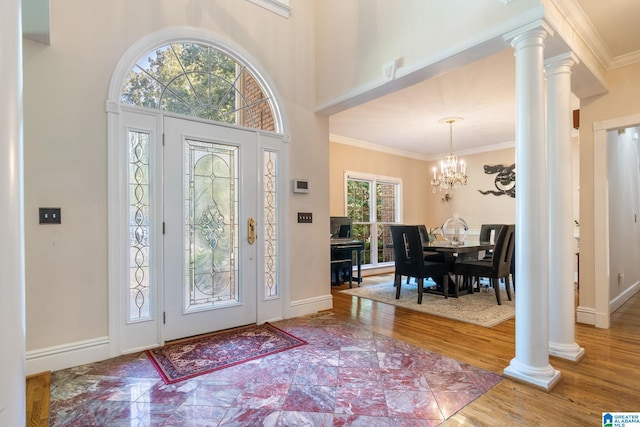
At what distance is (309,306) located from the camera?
149 inches

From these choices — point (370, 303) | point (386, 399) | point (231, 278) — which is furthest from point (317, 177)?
point (386, 399)

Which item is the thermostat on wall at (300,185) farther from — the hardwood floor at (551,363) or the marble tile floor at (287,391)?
the marble tile floor at (287,391)

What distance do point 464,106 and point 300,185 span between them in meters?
2.59

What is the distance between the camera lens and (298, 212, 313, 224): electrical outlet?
3.72m

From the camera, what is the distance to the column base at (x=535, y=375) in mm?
2082

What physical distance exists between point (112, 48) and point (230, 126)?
1.08 m

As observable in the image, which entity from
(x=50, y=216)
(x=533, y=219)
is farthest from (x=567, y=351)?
(x=50, y=216)

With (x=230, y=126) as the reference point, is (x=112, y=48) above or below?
above

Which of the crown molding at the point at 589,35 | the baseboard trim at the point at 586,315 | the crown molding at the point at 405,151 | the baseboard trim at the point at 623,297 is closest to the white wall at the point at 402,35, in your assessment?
the crown molding at the point at 589,35

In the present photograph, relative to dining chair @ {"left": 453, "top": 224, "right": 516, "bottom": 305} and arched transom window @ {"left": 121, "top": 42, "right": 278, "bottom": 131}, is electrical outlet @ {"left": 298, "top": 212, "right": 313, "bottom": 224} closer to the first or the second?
arched transom window @ {"left": 121, "top": 42, "right": 278, "bottom": 131}

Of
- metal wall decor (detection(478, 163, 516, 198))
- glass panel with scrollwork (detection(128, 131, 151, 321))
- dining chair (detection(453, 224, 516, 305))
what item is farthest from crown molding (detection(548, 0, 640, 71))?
metal wall decor (detection(478, 163, 516, 198))

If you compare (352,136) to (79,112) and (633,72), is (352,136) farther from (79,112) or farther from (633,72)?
(79,112)

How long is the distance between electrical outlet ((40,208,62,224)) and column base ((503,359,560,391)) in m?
3.31

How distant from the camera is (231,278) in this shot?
10.6ft
